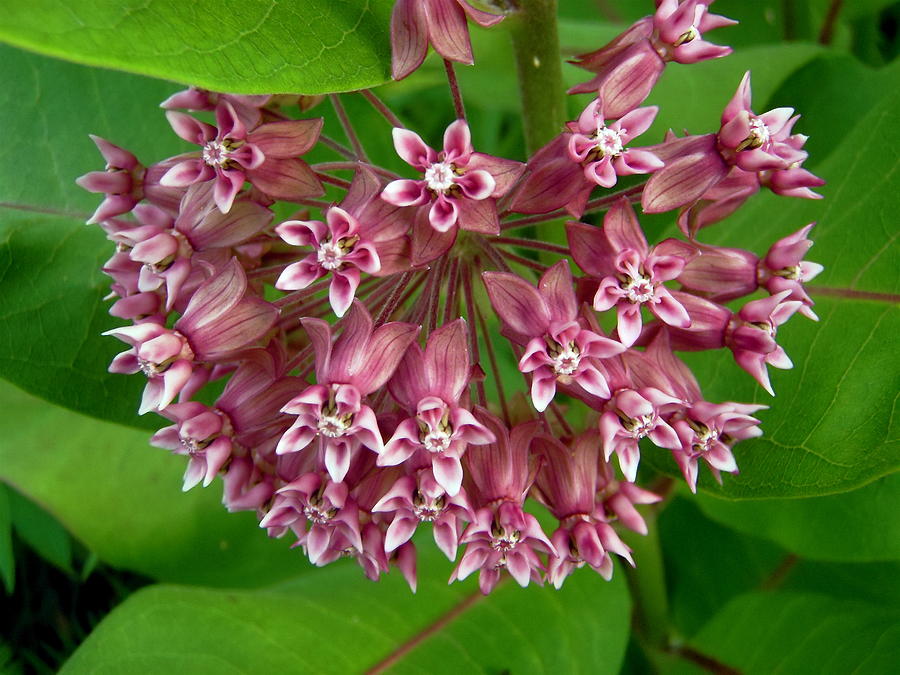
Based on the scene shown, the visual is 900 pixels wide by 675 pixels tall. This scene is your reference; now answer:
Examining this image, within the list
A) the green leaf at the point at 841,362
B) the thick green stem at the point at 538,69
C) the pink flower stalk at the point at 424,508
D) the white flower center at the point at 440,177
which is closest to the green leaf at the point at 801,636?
the green leaf at the point at 841,362

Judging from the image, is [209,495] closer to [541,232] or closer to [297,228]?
[541,232]

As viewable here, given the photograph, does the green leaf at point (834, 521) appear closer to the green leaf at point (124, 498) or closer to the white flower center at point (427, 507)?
the white flower center at point (427, 507)

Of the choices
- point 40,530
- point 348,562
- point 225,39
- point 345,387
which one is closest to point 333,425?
point 345,387

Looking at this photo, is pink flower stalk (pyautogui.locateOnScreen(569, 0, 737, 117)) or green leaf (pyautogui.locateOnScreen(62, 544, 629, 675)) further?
green leaf (pyautogui.locateOnScreen(62, 544, 629, 675))

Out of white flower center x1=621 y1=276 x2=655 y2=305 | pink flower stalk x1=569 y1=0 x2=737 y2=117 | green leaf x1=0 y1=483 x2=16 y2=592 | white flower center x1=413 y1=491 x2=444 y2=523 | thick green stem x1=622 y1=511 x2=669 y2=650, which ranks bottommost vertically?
thick green stem x1=622 y1=511 x2=669 y2=650

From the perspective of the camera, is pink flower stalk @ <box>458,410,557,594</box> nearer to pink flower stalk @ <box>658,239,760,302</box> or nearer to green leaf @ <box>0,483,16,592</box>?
pink flower stalk @ <box>658,239,760,302</box>

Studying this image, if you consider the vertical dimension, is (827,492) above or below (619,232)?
below

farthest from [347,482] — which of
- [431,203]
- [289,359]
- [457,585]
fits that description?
[457,585]

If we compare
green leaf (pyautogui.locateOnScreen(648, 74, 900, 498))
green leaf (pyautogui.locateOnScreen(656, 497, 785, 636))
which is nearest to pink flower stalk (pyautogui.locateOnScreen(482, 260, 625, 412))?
green leaf (pyautogui.locateOnScreen(648, 74, 900, 498))
